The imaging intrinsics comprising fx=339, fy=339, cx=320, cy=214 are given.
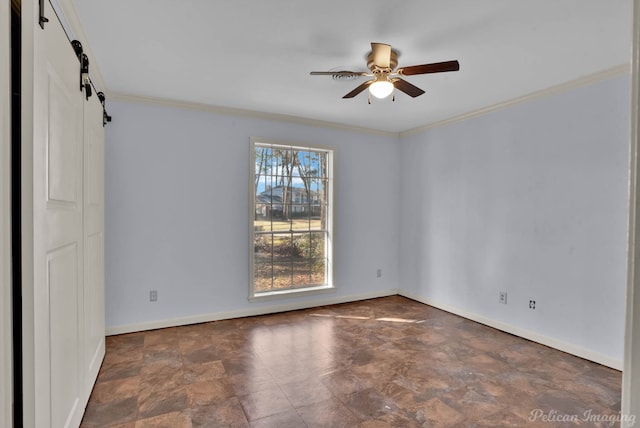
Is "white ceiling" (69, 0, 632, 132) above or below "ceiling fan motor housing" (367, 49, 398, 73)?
above

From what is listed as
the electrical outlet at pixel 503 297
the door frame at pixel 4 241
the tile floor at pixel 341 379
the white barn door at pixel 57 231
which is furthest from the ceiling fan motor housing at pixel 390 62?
the electrical outlet at pixel 503 297

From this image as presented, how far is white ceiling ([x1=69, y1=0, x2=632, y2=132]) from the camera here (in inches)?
79.8

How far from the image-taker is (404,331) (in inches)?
144

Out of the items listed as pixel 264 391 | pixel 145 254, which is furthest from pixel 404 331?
pixel 145 254

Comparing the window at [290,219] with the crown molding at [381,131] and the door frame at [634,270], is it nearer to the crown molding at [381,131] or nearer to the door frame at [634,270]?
the crown molding at [381,131]

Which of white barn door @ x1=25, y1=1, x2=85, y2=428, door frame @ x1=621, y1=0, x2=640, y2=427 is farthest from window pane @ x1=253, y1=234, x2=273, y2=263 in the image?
door frame @ x1=621, y1=0, x2=640, y2=427

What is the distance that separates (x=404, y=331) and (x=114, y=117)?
378cm

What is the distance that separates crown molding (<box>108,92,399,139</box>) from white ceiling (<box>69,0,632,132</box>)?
0.35ft

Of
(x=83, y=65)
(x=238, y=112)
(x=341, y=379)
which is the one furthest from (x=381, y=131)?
(x=83, y=65)

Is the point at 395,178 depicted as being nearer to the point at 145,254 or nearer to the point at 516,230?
the point at 516,230

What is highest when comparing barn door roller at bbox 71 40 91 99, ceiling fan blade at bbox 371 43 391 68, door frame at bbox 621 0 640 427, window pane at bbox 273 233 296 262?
ceiling fan blade at bbox 371 43 391 68

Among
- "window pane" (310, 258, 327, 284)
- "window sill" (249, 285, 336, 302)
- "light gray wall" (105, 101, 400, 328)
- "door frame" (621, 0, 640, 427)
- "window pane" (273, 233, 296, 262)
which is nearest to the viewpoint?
"door frame" (621, 0, 640, 427)

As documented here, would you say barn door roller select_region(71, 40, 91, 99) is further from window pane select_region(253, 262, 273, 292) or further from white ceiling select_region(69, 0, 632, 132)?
window pane select_region(253, 262, 273, 292)

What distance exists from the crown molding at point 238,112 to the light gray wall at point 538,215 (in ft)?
3.54
